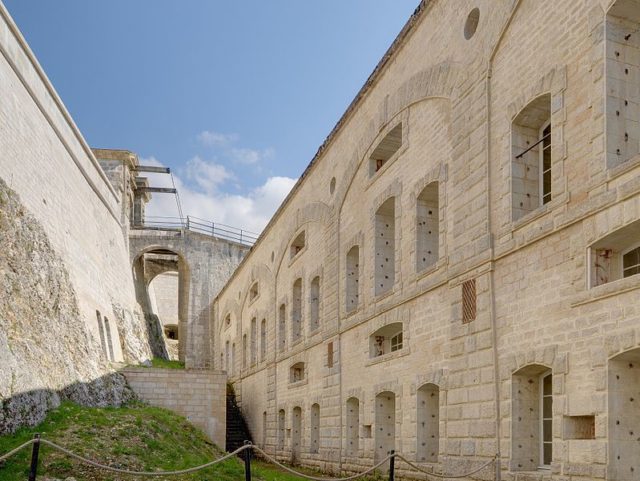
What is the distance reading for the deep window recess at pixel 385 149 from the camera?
14.2 m

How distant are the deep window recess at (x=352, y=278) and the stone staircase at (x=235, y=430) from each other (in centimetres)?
1046

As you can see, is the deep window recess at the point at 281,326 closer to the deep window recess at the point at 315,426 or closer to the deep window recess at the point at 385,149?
the deep window recess at the point at 315,426

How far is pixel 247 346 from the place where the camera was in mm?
28062

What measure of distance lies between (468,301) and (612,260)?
2.85 metres

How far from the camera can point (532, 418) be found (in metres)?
9.09

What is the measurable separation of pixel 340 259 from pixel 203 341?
24538 mm

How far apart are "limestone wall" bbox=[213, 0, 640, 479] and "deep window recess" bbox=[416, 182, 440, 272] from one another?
0.04 metres

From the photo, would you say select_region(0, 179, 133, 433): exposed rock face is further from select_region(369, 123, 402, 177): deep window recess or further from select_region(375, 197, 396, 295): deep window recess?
select_region(369, 123, 402, 177): deep window recess

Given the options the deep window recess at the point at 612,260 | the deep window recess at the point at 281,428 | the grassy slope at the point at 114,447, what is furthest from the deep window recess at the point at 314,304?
the deep window recess at the point at 612,260

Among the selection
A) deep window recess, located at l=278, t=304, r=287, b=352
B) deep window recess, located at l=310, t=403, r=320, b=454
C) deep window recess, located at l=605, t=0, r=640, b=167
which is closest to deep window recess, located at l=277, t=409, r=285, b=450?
deep window recess, located at l=278, t=304, r=287, b=352

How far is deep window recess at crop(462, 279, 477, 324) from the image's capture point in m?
10.3

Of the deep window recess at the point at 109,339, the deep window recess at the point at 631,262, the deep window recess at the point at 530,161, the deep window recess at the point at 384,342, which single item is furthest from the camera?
the deep window recess at the point at 109,339

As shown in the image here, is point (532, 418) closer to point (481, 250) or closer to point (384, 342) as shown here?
point (481, 250)

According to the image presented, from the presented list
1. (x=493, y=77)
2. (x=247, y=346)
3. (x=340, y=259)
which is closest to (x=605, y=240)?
(x=493, y=77)
